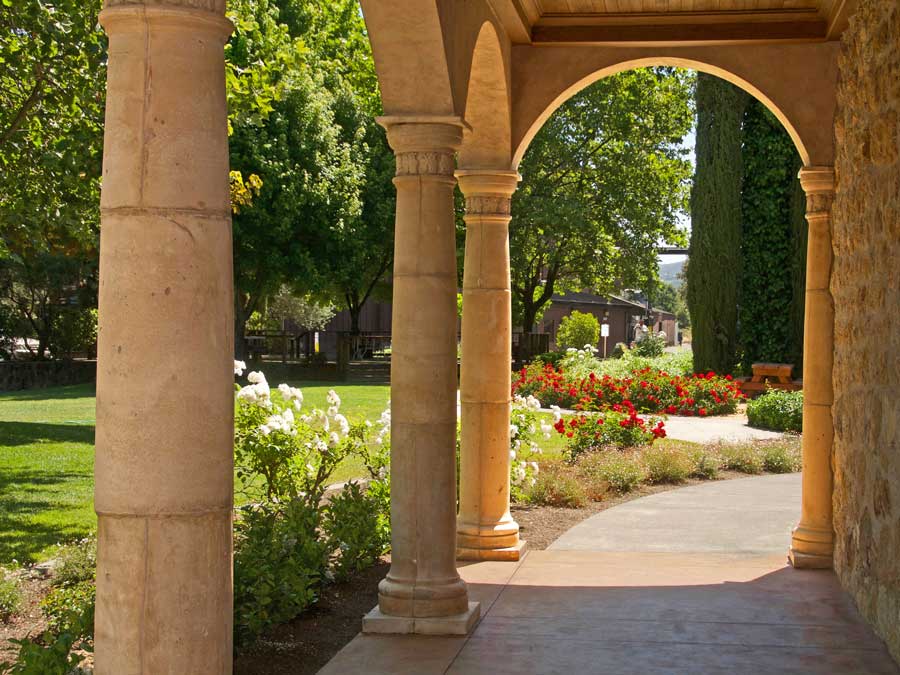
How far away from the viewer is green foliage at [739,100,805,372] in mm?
23828

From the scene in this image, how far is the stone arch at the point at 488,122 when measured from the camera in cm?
805

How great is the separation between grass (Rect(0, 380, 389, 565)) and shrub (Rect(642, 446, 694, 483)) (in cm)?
325

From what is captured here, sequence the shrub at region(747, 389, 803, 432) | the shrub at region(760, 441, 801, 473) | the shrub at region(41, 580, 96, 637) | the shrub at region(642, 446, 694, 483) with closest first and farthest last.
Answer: the shrub at region(41, 580, 96, 637), the shrub at region(642, 446, 694, 483), the shrub at region(760, 441, 801, 473), the shrub at region(747, 389, 803, 432)

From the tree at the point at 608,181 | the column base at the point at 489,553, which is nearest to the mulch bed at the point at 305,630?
the column base at the point at 489,553

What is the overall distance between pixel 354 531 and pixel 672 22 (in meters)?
4.22

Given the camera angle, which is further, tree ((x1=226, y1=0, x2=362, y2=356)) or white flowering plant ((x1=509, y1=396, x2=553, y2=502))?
tree ((x1=226, y1=0, x2=362, y2=356))

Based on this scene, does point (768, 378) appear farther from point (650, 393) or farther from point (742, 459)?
point (742, 459)

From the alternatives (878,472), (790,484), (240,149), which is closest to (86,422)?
(240,149)

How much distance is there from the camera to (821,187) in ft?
26.4

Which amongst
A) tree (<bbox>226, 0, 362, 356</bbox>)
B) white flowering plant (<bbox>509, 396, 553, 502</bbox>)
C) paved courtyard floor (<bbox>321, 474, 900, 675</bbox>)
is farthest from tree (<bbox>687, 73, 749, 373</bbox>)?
paved courtyard floor (<bbox>321, 474, 900, 675</bbox>)

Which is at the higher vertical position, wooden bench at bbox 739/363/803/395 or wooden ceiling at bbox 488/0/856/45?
wooden ceiling at bbox 488/0/856/45

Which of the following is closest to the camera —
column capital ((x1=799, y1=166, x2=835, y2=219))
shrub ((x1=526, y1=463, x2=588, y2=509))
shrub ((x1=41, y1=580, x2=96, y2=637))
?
shrub ((x1=41, y1=580, x2=96, y2=637))

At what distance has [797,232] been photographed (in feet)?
76.4

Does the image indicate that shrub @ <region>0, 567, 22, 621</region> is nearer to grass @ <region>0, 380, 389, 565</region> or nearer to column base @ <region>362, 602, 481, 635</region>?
grass @ <region>0, 380, 389, 565</region>
